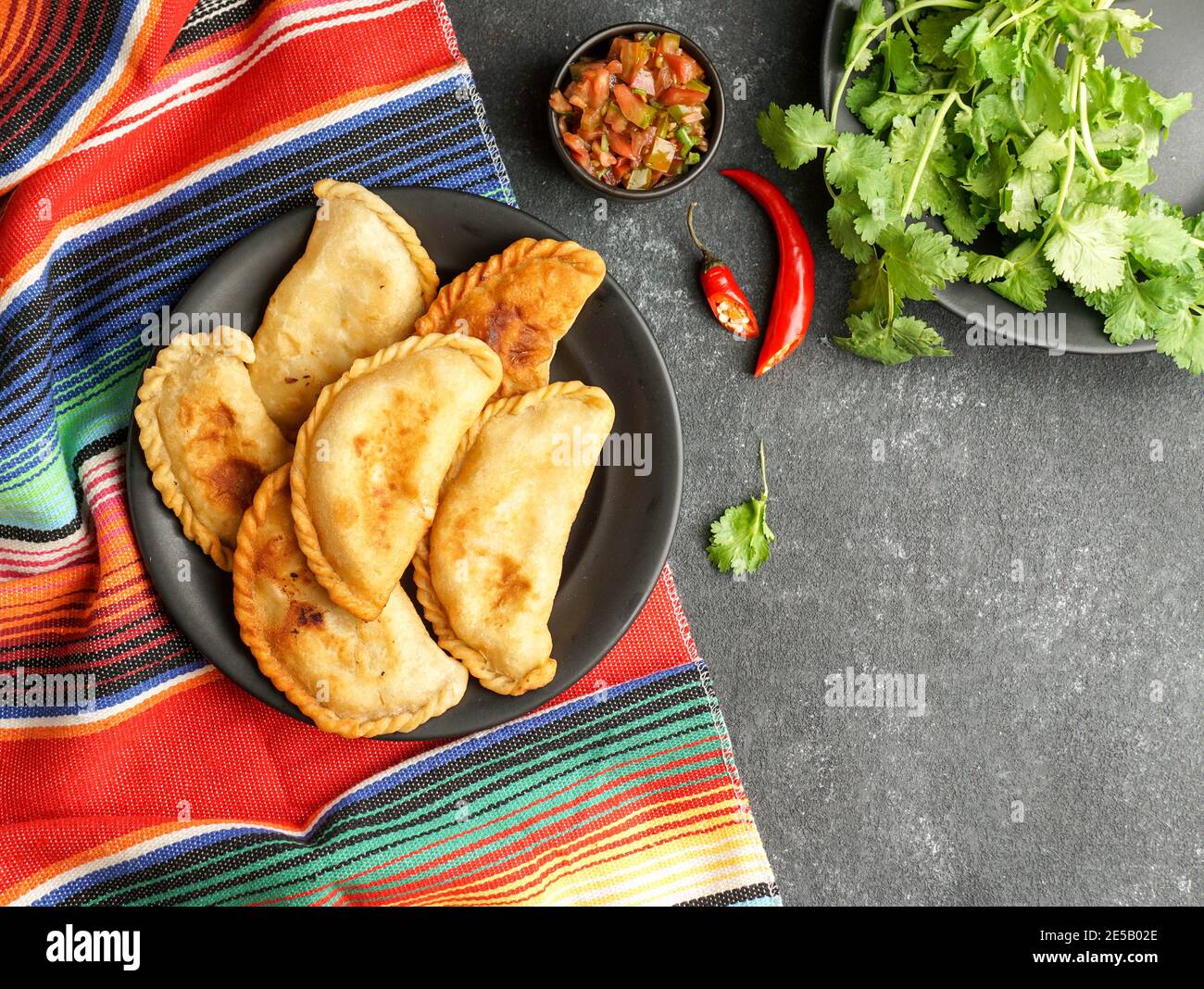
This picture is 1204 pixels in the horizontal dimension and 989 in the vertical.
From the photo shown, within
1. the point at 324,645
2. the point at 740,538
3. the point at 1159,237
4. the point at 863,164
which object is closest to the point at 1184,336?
the point at 1159,237

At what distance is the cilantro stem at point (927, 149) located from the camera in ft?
8.90

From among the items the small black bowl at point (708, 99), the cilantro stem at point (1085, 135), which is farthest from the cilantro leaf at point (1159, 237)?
the small black bowl at point (708, 99)

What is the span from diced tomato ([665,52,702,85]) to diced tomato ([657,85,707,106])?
1.5 inches

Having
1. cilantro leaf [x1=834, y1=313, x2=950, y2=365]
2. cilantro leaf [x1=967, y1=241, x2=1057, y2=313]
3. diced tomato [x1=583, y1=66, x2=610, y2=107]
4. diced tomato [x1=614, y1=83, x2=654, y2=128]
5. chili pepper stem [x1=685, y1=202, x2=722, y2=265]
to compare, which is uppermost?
diced tomato [x1=583, y1=66, x2=610, y2=107]

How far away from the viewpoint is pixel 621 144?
2814mm

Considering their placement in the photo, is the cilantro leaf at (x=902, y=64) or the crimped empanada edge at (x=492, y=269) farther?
the cilantro leaf at (x=902, y=64)

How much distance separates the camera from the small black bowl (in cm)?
279

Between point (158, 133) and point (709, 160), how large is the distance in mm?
1604

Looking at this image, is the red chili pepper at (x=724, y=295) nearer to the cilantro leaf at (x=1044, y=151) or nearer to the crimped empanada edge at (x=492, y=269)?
the crimped empanada edge at (x=492, y=269)

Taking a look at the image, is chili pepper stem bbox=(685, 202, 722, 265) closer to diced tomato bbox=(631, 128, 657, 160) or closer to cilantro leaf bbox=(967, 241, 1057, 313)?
diced tomato bbox=(631, 128, 657, 160)

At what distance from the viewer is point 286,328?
2.60 m

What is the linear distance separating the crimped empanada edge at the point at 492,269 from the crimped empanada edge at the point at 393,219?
6cm

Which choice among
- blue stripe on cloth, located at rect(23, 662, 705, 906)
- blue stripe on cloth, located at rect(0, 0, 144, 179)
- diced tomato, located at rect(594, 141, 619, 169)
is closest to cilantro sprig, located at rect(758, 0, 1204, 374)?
diced tomato, located at rect(594, 141, 619, 169)

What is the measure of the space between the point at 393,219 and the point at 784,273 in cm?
122
